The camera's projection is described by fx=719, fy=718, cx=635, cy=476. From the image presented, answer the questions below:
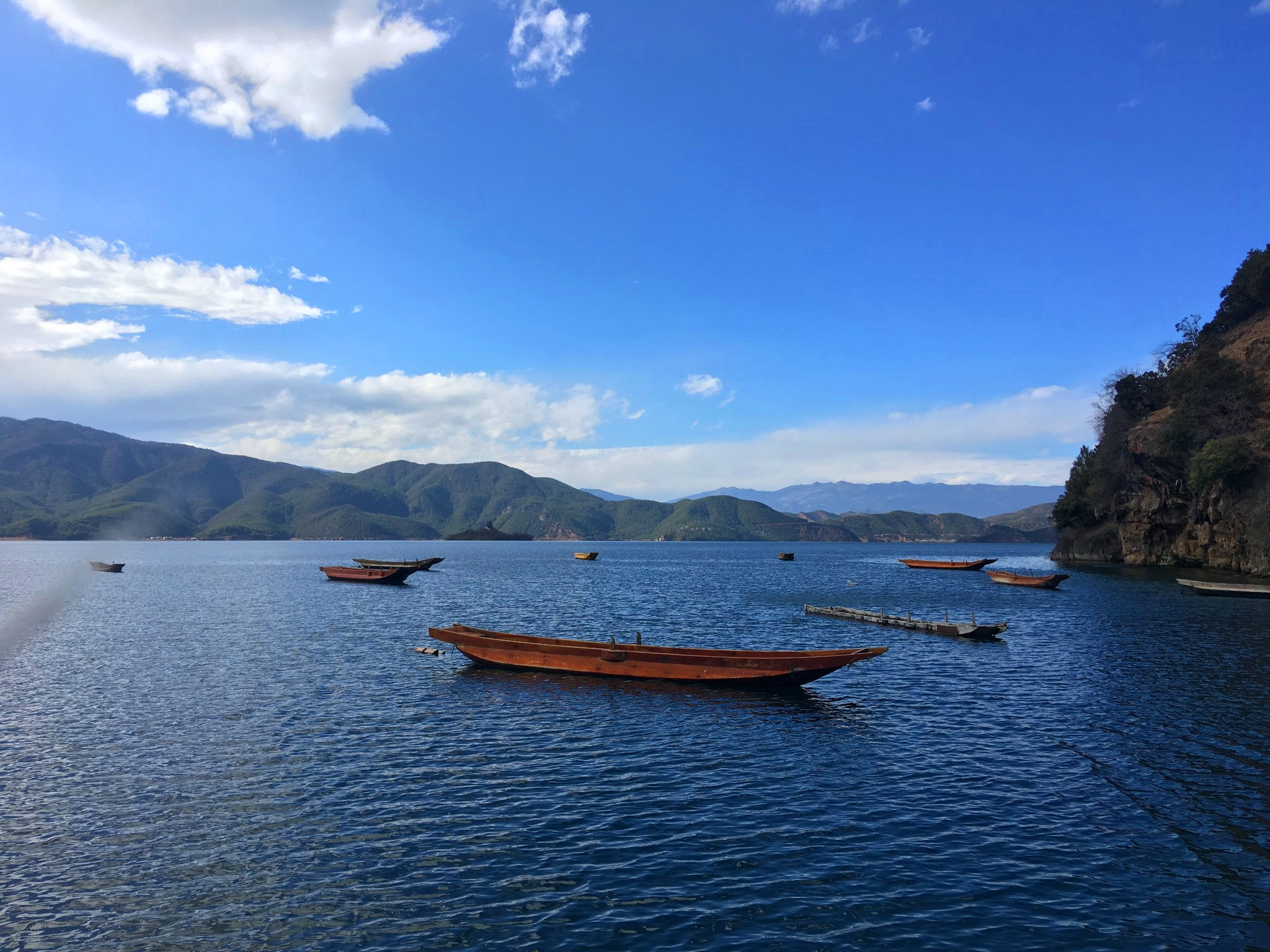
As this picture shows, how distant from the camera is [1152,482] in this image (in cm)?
10706

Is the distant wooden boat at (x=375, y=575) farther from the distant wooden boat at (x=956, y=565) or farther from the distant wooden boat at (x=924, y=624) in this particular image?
the distant wooden boat at (x=956, y=565)

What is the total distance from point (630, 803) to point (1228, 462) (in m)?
95.9

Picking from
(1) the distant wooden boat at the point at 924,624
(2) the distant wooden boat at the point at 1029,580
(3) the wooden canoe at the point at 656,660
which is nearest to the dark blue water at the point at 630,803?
(3) the wooden canoe at the point at 656,660

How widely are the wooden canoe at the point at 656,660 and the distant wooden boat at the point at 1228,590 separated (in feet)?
178

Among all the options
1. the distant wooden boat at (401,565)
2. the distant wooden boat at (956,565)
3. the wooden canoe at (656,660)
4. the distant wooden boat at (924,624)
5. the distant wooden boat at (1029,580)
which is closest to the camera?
the wooden canoe at (656,660)

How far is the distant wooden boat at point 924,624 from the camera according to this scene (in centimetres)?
4950

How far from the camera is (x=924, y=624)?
5334 cm

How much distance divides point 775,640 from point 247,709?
3200 centimetres

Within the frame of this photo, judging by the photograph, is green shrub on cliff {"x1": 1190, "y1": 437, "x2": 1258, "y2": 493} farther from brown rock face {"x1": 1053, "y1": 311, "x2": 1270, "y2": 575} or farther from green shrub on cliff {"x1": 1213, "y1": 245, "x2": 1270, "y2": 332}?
green shrub on cliff {"x1": 1213, "y1": 245, "x2": 1270, "y2": 332}

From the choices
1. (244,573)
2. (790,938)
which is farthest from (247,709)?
(244,573)

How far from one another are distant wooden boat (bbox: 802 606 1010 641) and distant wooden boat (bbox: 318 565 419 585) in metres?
61.9

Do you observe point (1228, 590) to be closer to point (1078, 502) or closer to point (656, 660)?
point (656, 660)

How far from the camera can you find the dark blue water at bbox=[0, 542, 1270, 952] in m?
13.7

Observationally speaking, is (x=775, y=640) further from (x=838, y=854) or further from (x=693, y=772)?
(x=838, y=854)
